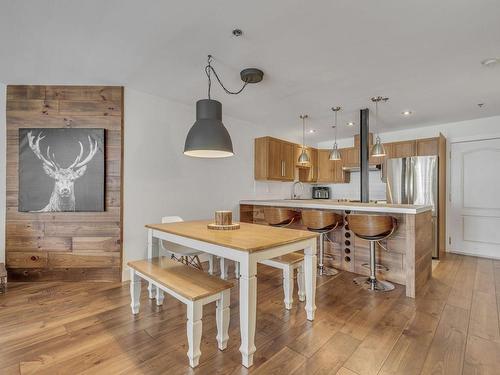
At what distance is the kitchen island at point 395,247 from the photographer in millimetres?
2723

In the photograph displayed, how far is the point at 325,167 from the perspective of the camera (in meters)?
5.98

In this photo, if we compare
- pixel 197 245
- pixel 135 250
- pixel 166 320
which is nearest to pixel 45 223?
pixel 135 250

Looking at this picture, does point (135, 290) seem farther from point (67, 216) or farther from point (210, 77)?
point (210, 77)

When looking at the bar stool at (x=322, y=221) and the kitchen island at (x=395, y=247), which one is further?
the bar stool at (x=322, y=221)

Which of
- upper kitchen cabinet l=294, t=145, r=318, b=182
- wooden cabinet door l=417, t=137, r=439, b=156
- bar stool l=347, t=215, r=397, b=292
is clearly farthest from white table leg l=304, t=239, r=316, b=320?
upper kitchen cabinet l=294, t=145, r=318, b=182

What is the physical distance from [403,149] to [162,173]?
4184 mm

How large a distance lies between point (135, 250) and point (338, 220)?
8.58ft

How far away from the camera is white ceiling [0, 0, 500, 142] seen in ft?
5.83

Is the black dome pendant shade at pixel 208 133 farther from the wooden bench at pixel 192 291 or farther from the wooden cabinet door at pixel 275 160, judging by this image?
the wooden cabinet door at pixel 275 160

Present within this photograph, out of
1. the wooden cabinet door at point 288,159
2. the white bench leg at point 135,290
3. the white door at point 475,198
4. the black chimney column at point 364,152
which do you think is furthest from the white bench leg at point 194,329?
the white door at point 475,198

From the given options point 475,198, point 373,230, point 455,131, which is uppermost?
point 455,131

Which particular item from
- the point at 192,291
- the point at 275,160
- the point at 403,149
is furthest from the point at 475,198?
the point at 192,291

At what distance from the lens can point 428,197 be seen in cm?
419

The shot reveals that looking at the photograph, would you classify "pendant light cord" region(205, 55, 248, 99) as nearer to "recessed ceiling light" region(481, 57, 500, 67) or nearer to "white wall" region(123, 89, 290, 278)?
"white wall" region(123, 89, 290, 278)
